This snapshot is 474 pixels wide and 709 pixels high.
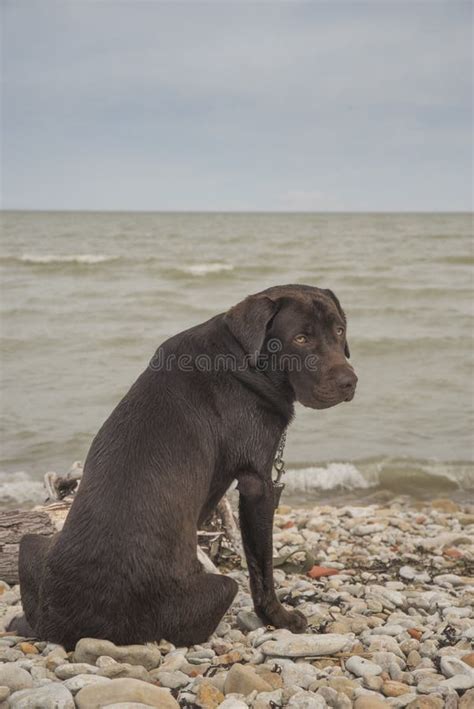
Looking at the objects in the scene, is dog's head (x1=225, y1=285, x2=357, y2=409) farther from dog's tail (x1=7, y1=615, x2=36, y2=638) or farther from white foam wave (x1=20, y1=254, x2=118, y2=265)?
white foam wave (x1=20, y1=254, x2=118, y2=265)

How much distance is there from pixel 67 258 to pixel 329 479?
74.6 feet

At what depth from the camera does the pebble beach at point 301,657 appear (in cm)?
329

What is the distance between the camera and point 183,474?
146 inches

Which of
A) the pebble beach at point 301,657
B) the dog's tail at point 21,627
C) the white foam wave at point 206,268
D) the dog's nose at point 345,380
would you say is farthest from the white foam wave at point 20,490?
the white foam wave at point 206,268

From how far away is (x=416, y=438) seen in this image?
10.5 meters

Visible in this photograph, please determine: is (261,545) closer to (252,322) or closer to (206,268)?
(252,322)

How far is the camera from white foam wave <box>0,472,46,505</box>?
8.41 meters

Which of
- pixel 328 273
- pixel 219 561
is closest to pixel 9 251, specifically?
pixel 328 273

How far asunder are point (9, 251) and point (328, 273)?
15.6 meters

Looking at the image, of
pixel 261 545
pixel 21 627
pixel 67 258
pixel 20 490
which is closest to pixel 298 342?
pixel 261 545

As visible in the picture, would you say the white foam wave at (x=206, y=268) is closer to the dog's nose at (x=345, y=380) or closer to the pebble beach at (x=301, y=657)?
the pebble beach at (x=301, y=657)

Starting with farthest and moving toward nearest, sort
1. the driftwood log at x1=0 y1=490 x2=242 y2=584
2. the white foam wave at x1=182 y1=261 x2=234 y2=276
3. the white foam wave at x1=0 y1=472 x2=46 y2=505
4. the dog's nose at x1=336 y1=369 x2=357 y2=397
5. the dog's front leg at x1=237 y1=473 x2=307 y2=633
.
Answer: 1. the white foam wave at x1=182 y1=261 x2=234 y2=276
2. the white foam wave at x1=0 y1=472 x2=46 y2=505
3. the driftwood log at x1=0 y1=490 x2=242 y2=584
4. the dog's front leg at x1=237 y1=473 x2=307 y2=633
5. the dog's nose at x1=336 y1=369 x2=357 y2=397

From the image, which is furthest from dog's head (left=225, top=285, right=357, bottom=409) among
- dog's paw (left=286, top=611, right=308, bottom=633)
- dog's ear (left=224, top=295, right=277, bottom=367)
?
dog's paw (left=286, top=611, right=308, bottom=633)

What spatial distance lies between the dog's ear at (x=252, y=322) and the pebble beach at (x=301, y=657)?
144cm
